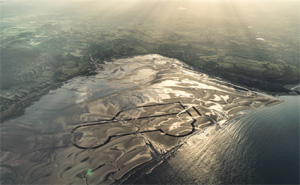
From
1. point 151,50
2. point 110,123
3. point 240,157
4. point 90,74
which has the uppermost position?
point 151,50

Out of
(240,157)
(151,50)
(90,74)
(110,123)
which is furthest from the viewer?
(151,50)

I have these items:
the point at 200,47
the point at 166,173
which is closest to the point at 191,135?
the point at 166,173

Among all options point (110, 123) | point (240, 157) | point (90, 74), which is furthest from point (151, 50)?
point (240, 157)

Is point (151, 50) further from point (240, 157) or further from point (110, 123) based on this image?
point (240, 157)

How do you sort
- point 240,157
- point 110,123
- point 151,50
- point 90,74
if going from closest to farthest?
point 240,157 < point 110,123 < point 90,74 < point 151,50

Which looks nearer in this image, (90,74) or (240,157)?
(240,157)

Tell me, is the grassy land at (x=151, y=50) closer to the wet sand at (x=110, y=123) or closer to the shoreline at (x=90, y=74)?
the shoreline at (x=90, y=74)

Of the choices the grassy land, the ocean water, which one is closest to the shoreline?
the grassy land
